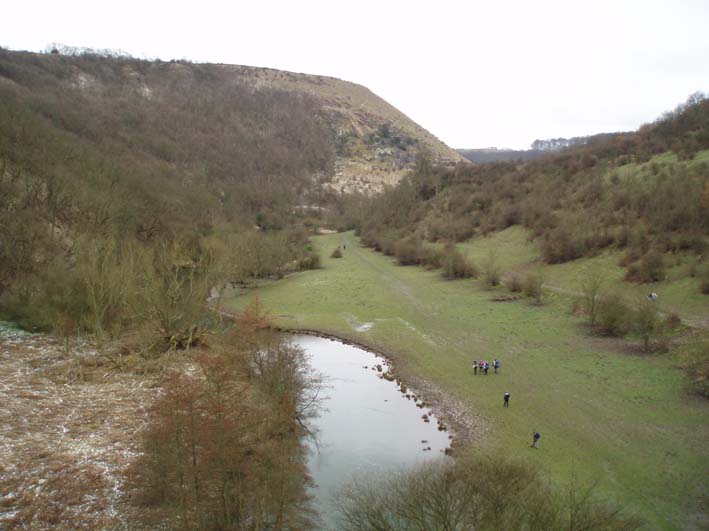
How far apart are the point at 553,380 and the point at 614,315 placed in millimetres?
9465

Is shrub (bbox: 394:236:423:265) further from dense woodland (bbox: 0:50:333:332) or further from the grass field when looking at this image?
the grass field

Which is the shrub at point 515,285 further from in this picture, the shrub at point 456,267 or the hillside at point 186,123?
the hillside at point 186,123

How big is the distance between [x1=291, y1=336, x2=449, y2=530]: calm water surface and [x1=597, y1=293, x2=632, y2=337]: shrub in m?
17.4

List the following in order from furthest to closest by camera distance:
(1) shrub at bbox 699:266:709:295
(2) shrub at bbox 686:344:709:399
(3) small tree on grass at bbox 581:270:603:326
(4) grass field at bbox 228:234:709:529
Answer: (3) small tree on grass at bbox 581:270:603:326, (1) shrub at bbox 699:266:709:295, (2) shrub at bbox 686:344:709:399, (4) grass field at bbox 228:234:709:529

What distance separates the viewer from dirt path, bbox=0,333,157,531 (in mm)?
16469

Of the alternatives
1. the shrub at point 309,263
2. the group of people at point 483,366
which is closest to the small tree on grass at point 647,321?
the group of people at point 483,366

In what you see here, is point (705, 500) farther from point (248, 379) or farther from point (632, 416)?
point (248, 379)

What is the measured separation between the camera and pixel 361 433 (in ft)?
82.5

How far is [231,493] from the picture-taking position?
12836 mm

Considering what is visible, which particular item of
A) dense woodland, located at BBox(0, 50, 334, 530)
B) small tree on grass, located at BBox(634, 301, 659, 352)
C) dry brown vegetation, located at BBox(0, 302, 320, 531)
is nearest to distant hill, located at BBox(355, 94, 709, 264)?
small tree on grass, located at BBox(634, 301, 659, 352)

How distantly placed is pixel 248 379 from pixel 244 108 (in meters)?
177

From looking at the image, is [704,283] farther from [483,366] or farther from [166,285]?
[166,285]

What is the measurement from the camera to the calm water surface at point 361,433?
20875 millimetres

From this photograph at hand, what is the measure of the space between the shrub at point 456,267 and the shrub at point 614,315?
987 inches
